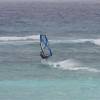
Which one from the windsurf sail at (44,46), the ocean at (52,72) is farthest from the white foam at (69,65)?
the windsurf sail at (44,46)

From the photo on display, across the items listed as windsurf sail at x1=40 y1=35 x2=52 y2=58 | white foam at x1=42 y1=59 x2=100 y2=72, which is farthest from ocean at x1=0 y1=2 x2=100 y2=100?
windsurf sail at x1=40 y1=35 x2=52 y2=58

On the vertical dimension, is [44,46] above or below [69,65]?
above

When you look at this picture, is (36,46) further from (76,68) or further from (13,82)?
(13,82)

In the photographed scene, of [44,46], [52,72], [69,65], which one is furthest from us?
[44,46]

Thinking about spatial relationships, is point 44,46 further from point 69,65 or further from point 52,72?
point 52,72

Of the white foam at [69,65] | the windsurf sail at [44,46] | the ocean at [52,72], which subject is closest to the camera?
the ocean at [52,72]

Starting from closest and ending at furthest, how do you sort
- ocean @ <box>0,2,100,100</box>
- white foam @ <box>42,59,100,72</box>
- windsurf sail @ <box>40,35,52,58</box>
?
ocean @ <box>0,2,100,100</box>
white foam @ <box>42,59,100,72</box>
windsurf sail @ <box>40,35,52,58</box>

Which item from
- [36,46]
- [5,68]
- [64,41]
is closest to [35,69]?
[5,68]

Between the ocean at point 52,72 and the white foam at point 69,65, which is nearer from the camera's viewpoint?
the ocean at point 52,72

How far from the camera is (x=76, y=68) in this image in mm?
28594

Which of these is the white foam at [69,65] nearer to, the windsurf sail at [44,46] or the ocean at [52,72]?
the ocean at [52,72]

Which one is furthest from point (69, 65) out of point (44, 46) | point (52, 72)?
point (44, 46)

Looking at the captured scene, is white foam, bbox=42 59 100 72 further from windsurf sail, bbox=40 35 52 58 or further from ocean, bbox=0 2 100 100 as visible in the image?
windsurf sail, bbox=40 35 52 58

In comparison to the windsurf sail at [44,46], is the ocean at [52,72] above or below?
below
